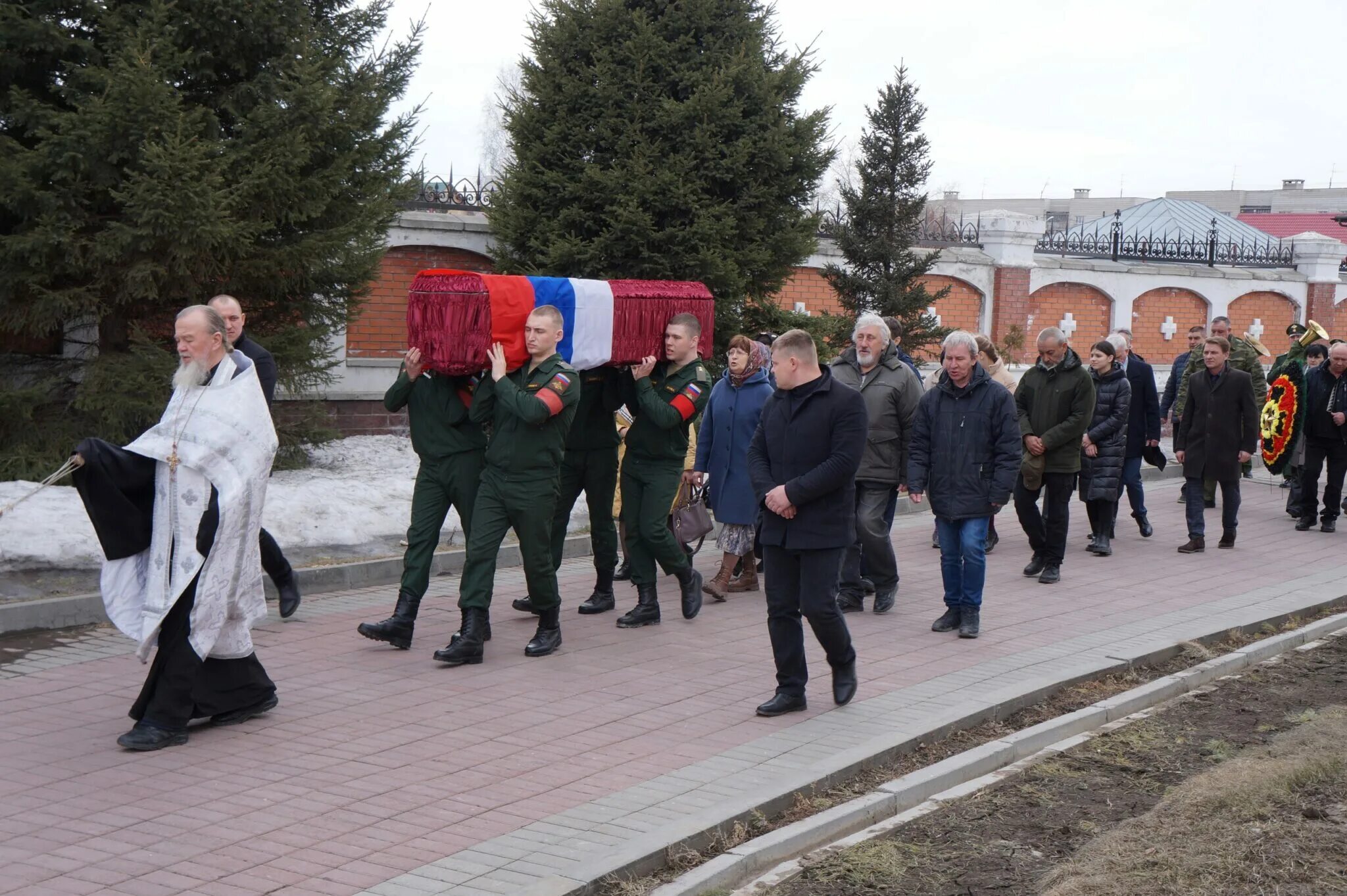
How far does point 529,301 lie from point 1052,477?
500cm

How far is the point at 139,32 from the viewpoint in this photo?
10250 millimetres

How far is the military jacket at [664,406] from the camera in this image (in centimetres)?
844

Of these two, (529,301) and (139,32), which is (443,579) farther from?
(139,32)

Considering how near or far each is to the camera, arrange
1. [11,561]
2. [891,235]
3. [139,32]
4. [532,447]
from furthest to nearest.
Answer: [891,235] < [139,32] < [11,561] < [532,447]

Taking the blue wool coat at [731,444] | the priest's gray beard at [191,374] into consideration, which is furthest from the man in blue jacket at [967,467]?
the priest's gray beard at [191,374]

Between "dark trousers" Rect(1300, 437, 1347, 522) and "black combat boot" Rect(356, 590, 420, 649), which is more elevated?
"dark trousers" Rect(1300, 437, 1347, 522)

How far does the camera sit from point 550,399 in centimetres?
744

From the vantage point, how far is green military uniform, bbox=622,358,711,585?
8562 mm

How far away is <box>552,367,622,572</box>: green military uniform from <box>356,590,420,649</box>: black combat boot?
109cm

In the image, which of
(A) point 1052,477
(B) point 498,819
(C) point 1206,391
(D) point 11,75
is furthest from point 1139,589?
(D) point 11,75

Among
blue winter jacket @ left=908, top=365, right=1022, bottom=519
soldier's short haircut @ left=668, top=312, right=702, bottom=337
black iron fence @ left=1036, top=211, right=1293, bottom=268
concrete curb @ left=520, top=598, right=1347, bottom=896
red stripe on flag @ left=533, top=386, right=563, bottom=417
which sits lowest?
concrete curb @ left=520, top=598, right=1347, bottom=896

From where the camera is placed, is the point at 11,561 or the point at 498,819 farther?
the point at 11,561

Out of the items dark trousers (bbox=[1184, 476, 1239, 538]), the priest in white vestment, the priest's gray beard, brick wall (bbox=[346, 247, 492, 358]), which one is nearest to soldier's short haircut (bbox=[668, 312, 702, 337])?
the priest in white vestment

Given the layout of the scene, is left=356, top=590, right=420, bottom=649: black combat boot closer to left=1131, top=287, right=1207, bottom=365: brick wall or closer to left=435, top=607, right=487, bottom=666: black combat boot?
left=435, top=607, right=487, bottom=666: black combat boot
